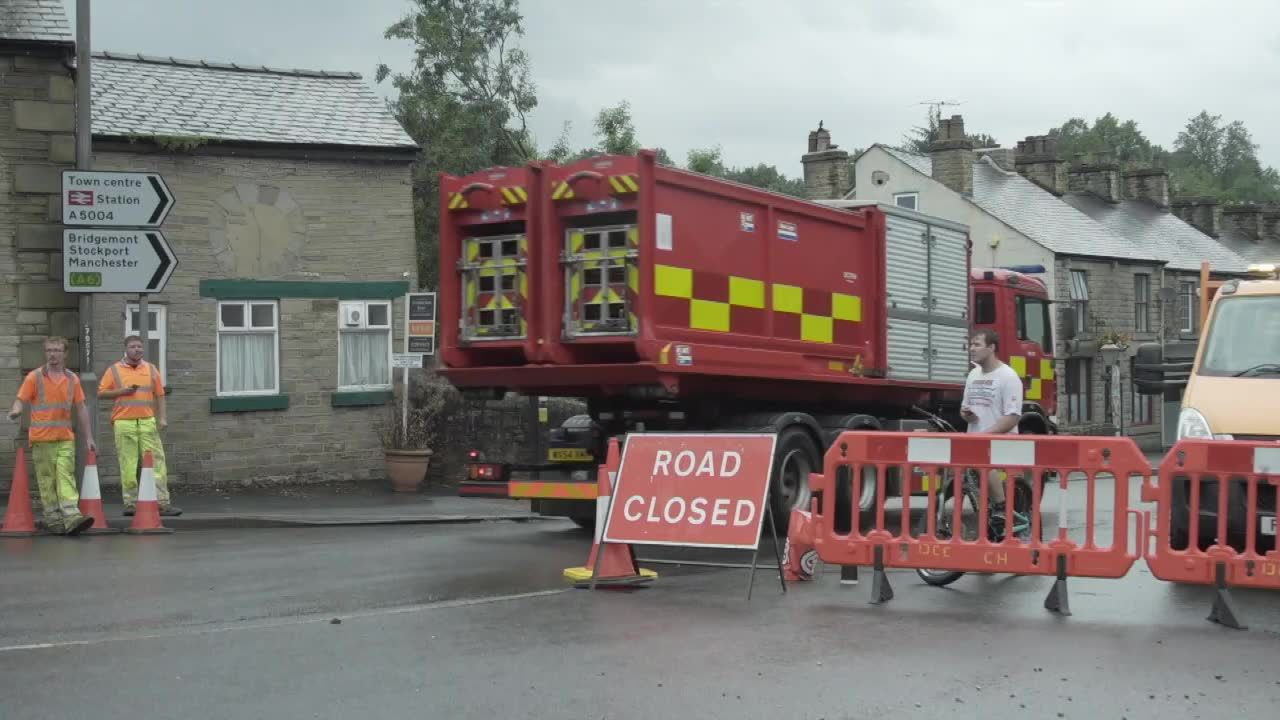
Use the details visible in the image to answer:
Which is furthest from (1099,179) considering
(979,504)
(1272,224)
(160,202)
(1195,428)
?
(979,504)

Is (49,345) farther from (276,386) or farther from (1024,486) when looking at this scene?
(1024,486)

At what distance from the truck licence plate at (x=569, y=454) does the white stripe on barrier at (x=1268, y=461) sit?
611cm

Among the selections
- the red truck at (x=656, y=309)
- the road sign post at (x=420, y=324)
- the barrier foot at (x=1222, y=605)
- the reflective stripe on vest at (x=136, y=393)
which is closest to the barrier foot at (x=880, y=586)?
the red truck at (x=656, y=309)

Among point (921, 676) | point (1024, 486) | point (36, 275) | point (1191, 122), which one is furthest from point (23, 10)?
point (1191, 122)

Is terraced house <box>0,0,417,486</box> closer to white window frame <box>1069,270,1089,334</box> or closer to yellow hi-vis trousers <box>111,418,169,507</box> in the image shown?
yellow hi-vis trousers <box>111,418,169,507</box>

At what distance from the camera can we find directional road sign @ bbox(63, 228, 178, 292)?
15383 millimetres

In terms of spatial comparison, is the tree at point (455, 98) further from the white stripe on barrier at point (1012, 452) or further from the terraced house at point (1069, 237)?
the white stripe on barrier at point (1012, 452)

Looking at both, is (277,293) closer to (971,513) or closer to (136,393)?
(136,393)

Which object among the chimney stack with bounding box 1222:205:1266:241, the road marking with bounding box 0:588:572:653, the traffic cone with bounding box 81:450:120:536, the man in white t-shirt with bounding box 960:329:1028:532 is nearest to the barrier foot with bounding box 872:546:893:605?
the road marking with bounding box 0:588:572:653

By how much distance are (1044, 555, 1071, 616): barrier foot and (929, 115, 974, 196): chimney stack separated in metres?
34.5

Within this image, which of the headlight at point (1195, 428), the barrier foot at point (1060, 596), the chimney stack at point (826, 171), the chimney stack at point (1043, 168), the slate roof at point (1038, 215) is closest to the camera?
the barrier foot at point (1060, 596)

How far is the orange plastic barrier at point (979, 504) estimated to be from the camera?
29.2ft

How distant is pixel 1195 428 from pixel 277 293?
13.5 meters

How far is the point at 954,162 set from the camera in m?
42.6
